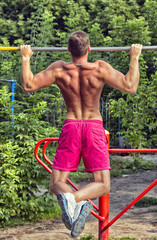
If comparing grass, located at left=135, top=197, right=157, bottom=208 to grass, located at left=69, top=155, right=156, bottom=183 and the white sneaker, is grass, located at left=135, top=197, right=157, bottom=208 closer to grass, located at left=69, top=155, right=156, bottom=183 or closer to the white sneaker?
grass, located at left=69, top=155, right=156, bottom=183

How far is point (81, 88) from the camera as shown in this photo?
322cm

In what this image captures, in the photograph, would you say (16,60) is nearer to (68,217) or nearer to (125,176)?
(125,176)

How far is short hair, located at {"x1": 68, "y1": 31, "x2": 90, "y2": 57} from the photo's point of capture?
3.09 meters

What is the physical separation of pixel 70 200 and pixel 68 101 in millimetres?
816

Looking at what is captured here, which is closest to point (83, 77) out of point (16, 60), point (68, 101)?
point (68, 101)

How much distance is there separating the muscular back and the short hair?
13cm

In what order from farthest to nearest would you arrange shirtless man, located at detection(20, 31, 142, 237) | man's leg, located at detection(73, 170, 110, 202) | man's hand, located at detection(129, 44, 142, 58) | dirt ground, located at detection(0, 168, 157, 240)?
dirt ground, located at detection(0, 168, 157, 240), man's hand, located at detection(129, 44, 142, 58), shirtless man, located at detection(20, 31, 142, 237), man's leg, located at detection(73, 170, 110, 202)

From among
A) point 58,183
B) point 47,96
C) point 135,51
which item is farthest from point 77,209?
point 47,96

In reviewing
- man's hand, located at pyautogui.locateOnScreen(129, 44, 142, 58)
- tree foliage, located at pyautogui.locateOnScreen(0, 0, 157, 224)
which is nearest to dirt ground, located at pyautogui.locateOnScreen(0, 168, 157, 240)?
tree foliage, located at pyautogui.locateOnScreen(0, 0, 157, 224)

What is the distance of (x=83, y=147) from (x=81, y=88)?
48 centimetres

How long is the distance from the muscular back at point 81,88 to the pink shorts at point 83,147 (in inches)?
3.3

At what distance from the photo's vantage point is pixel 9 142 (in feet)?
18.6

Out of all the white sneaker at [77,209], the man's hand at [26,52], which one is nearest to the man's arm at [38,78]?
the man's hand at [26,52]

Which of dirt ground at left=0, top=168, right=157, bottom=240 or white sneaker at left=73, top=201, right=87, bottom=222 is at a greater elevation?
white sneaker at left=73, top=201, right=87, bottom=222
